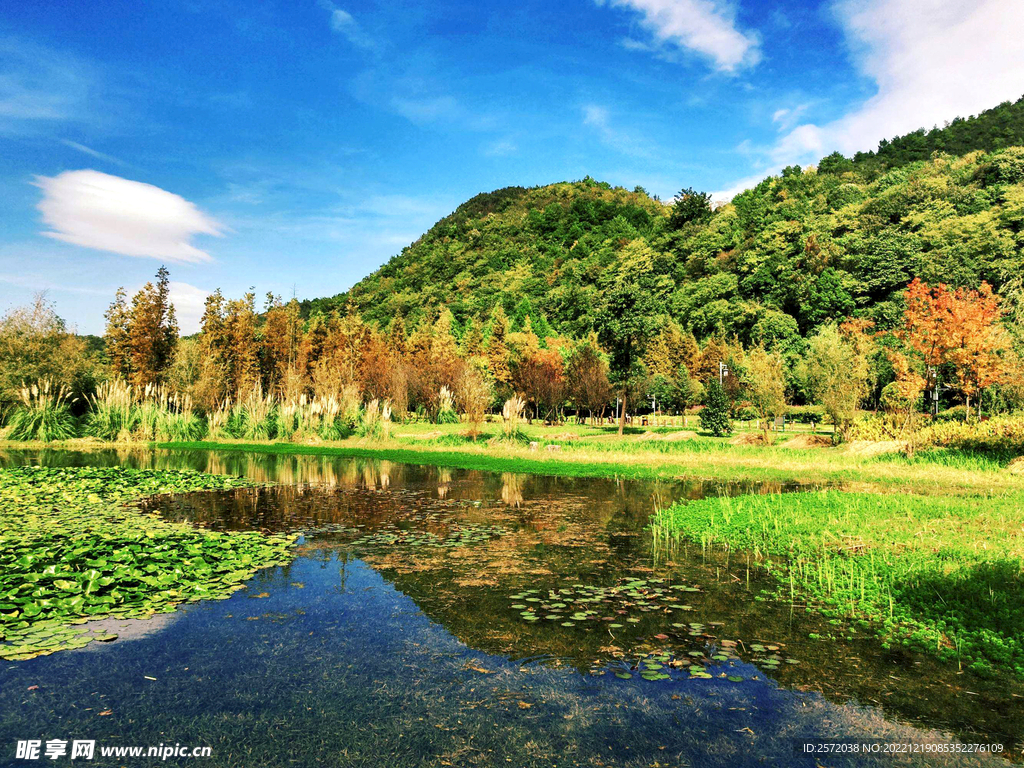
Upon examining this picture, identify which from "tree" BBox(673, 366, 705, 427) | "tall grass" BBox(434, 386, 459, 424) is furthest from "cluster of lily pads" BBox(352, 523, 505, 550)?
"tree" BBox(673, 366, 705, 427)

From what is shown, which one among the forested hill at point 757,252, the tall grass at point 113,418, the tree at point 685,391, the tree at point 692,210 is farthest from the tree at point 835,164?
the tall grass at point 113,418

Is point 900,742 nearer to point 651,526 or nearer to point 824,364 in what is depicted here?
point 651,526

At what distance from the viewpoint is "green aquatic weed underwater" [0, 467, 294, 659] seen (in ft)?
18.4

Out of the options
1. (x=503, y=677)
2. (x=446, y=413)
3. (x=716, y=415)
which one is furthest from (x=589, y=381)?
(x=503, y=677)

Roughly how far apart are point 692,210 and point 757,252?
24.7 metres

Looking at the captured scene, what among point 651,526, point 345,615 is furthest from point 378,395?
point 345,615

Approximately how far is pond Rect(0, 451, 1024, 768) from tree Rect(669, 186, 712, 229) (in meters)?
85.3

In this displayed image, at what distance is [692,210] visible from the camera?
85312 mm

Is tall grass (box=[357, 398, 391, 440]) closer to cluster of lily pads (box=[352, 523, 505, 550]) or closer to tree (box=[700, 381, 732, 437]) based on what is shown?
cluster of lily pads (box=[352, 523, 505, 550])

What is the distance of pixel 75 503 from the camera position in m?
11.3

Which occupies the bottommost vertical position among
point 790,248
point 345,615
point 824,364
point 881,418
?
point 345,615

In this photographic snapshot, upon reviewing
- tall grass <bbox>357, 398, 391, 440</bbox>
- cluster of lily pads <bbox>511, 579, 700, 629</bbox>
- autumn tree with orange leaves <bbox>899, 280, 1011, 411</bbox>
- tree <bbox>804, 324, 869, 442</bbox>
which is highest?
autumn tree with orange leaves <bbox>899, 280, 1011, 411</bbox>

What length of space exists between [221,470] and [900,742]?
715 inches

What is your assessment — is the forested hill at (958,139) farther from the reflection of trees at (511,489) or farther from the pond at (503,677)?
the pond at (503,677)
